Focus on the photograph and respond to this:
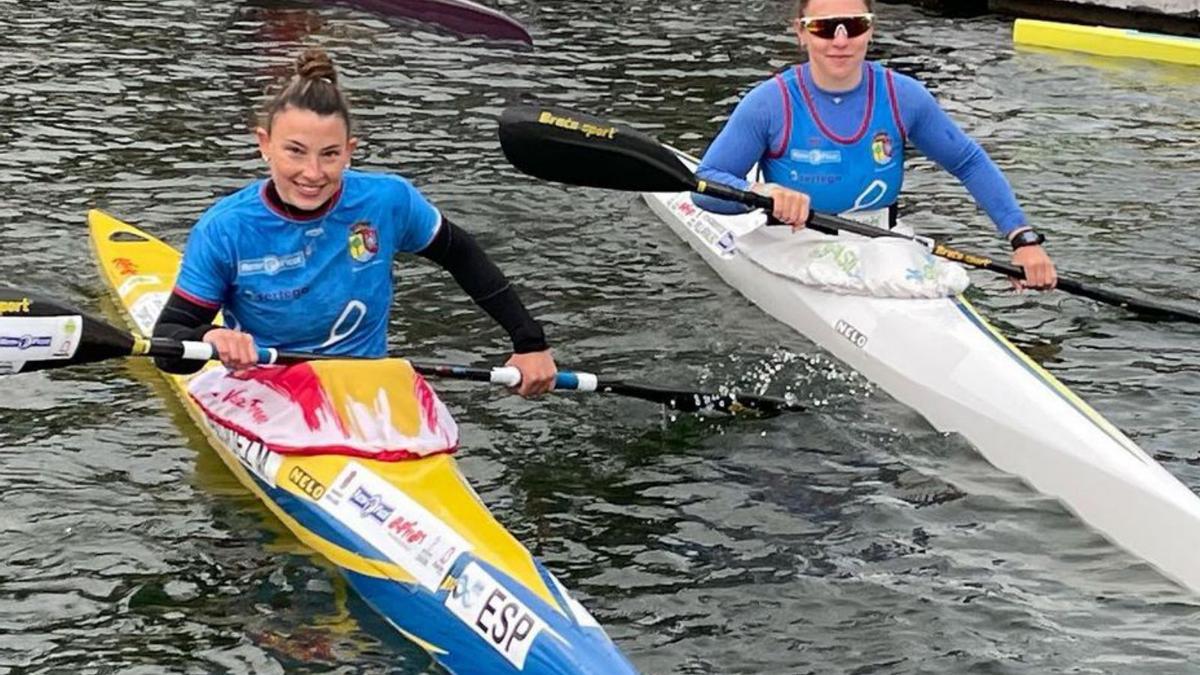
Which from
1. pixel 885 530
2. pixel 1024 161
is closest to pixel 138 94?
pixel 1024 161

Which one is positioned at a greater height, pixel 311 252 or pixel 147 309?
pixel 311 252

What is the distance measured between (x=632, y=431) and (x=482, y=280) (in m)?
1.24

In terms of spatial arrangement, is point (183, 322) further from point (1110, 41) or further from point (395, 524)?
point (1110, 41)

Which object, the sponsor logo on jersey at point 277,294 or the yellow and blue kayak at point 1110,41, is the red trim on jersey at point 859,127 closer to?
the sponsor logo on jersey at point 277,294

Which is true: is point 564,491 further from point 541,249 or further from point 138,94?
point 138,94

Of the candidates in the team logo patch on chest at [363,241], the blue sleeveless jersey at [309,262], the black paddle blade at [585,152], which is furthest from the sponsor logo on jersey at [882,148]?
the team logo patch on chest at [363,241]

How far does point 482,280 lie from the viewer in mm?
6121

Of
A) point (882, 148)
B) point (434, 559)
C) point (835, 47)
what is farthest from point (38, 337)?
point (882, 148)

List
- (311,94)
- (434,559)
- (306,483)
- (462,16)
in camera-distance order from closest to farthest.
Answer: (434,559)
(311,94)
(306,483)
(462,16)

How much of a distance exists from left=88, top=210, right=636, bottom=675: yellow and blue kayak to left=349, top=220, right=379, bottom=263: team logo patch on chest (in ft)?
1.15

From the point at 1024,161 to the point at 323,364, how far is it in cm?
623

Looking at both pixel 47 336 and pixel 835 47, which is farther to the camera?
pixel 835 47

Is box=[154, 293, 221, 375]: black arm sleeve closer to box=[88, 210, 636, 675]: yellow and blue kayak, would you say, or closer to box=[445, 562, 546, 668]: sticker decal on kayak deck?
box=[88, 210, 636, 675]: yellow and blue kayak

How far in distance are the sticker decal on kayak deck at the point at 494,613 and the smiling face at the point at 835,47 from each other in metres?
3.10
